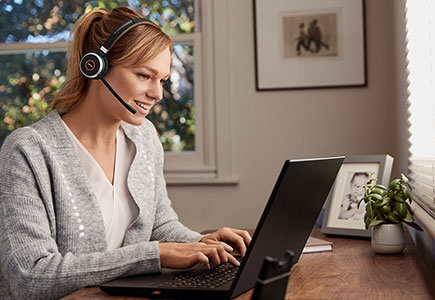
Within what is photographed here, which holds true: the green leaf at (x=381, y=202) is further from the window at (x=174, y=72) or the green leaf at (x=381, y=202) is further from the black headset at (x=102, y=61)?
the window at (x=174, y=72)

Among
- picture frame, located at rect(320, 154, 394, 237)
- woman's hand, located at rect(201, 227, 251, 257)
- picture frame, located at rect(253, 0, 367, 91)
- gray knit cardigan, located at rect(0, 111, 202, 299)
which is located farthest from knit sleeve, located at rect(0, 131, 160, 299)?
picture frame, located at rect(253, 0, 367, 91)

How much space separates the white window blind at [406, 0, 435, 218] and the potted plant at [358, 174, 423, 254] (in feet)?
0.22

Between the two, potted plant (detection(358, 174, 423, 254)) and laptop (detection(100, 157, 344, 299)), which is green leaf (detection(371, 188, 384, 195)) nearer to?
potted plant (detection(358, 174, 423, 254))

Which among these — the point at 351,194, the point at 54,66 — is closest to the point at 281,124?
the point at 351,194

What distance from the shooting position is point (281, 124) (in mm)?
2781

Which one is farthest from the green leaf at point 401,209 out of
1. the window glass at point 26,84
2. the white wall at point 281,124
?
the window glass at point 26,84

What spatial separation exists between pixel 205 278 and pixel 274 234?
0.71 feet

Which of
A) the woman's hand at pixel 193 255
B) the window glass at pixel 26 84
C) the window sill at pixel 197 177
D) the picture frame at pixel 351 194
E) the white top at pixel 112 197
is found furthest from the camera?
the window glass at pixel 26 84

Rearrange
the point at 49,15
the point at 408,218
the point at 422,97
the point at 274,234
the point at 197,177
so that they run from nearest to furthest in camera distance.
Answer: the point at 274,234
the point at 408,218
the point at 422,97
the point at 197,177
the point at 49,15

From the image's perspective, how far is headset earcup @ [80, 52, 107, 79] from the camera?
1.45m

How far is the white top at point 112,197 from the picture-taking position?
1.51 metres

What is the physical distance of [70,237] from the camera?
137 cm

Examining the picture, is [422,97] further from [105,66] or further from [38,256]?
[38,256]

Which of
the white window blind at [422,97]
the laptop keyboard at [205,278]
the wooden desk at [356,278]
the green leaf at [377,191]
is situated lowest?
the wooden desk at [356,278]
